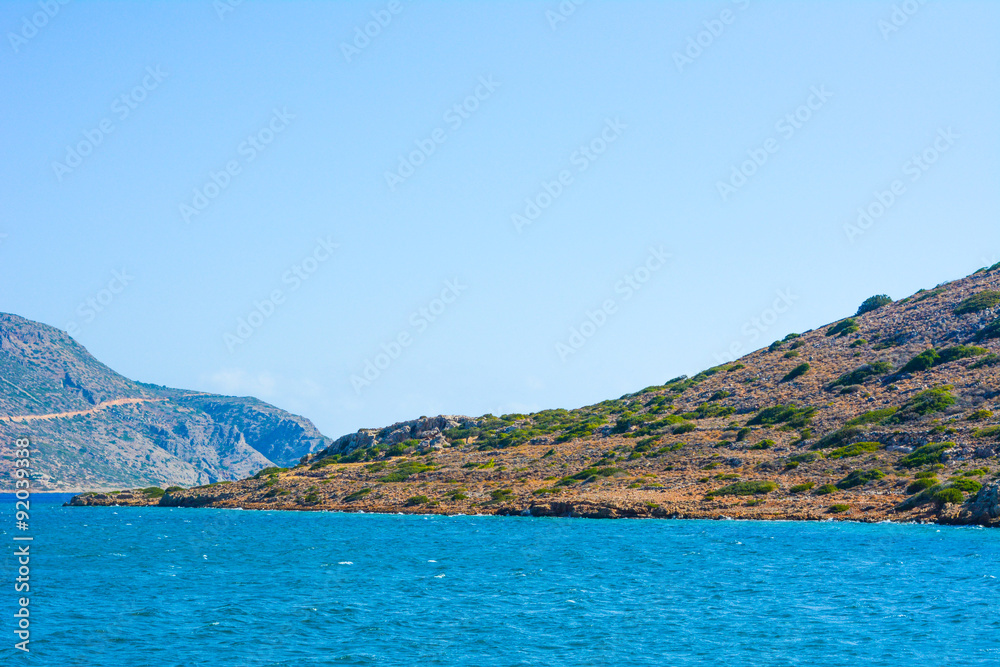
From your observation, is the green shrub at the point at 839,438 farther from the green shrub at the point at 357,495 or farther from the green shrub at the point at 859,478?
the green shrub at the point at 357,495

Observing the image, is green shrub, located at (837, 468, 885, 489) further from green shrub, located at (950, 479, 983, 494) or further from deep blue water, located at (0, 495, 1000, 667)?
deep blue water, located at (0, 495, 1000, 667)

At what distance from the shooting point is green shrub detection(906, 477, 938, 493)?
62.2 metres

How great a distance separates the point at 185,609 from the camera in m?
32.1

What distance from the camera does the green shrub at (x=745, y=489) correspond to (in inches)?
2768

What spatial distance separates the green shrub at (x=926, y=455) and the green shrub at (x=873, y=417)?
11.3 m

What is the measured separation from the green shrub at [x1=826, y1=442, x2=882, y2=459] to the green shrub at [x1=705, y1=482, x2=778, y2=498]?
8.25m

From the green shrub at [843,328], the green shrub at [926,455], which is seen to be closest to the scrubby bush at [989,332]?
the green shrub at [843,328]

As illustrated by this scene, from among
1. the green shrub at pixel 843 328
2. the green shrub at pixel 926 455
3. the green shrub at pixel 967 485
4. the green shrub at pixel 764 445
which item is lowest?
the green shrub at pixel 967 485

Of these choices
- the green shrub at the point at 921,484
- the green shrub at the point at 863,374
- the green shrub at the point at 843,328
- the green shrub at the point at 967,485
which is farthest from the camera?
the green shrub at the point at 843,328

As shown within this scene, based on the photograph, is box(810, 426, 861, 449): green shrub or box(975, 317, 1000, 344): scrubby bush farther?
box(975, 317, 1000, 344): scrubby bush

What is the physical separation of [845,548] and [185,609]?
35.1m

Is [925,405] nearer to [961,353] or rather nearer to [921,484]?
[961,353]

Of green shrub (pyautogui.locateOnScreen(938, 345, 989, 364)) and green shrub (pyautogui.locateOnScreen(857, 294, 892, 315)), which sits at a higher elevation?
green shrub (pyautogui.locateOnScreen(857, 294, 892, 315))

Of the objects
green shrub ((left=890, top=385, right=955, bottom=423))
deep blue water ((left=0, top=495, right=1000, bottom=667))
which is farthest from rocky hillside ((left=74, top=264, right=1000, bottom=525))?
deep blue water ((left=0, top=495, right=1000, bottom=667))
